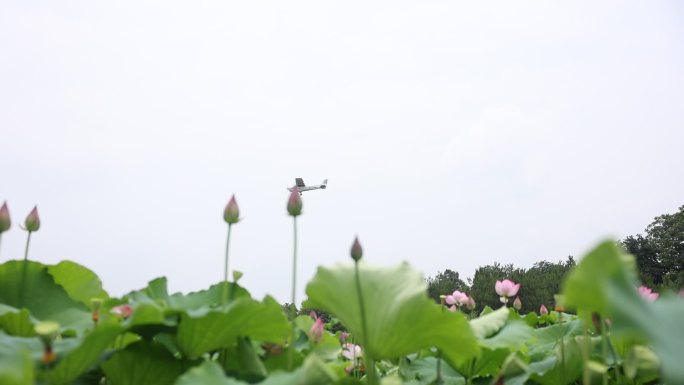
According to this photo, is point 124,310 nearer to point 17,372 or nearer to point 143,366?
point 143,366

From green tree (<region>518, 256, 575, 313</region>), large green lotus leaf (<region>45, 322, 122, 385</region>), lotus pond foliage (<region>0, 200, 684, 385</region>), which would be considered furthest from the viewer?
green tree (<region>518, 256, 575, 313</region>)

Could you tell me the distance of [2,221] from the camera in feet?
3.89

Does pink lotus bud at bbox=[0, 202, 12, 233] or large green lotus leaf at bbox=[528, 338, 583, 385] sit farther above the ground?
pink lotus bud at bbox=[0, 202, 12, 233]

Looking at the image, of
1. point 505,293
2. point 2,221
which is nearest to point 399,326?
point 2,221

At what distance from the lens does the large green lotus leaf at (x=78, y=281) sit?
1.31m

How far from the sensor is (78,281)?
1333 millimetres

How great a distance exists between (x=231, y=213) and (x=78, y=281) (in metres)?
0.42

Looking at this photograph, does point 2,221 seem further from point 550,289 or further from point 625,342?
point 550,289

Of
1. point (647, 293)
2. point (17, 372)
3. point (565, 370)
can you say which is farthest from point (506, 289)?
point (17, 372)

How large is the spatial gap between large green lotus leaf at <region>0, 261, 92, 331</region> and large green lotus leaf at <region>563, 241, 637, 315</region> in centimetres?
88

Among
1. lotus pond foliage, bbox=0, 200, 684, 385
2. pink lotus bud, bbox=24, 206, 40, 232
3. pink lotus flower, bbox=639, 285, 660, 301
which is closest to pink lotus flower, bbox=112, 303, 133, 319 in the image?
lotus pond foliage, bbox=0, 200, 684, 385

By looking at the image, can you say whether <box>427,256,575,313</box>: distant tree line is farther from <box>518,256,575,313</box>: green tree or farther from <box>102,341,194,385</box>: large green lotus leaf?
<box>102,341,194,385</box>: large green lotus leaf

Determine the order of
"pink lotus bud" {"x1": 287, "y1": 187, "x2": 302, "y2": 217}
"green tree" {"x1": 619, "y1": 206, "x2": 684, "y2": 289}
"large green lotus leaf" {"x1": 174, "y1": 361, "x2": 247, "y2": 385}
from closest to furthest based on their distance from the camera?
"large green lotus leaf" {"x1": 174, "y1": 361, "x2": 247, "y2": 385} < "pink lotus bud" {"x1": 287, "y1": 187, "x2": 302, "y2": 217} < "green tree" {"x1": 619, "y1": 206, "x2": 684, "y2": 289}

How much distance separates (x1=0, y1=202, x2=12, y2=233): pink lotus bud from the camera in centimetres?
118
